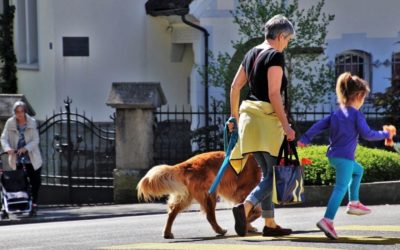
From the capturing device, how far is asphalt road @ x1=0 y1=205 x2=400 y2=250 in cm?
891

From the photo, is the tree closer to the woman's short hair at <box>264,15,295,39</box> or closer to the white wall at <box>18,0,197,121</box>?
the white wall at <box>18,0,197,121</box>

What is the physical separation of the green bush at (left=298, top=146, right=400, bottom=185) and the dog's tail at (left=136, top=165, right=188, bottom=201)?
431 cm

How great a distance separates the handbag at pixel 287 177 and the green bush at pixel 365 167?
5.05 m

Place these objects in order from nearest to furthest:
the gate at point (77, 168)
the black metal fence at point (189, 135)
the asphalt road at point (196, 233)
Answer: the asphalt road at point (196, 233) → the black metal fence at point (189, 135) → the gate at point (77, 168)

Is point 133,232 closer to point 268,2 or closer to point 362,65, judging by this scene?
point 268,2

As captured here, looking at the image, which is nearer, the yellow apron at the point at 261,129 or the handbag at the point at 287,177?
the handbag at the point at 287,177

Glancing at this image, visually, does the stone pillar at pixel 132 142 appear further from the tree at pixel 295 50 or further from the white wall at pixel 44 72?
the white wall at pixel 44 72

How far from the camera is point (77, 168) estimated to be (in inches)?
696

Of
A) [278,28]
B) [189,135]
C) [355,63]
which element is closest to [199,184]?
[278,28]

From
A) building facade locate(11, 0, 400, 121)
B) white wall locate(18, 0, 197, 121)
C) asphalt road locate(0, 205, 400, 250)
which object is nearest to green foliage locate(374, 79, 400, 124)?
building facade locate(11, 0, 400, 121)

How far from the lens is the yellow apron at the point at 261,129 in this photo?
9016 mm

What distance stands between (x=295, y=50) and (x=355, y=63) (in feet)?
14.4

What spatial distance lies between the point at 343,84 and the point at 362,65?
13302 millimetres

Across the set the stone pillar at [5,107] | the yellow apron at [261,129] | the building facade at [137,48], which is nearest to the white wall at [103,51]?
the building facade at [137,48]
